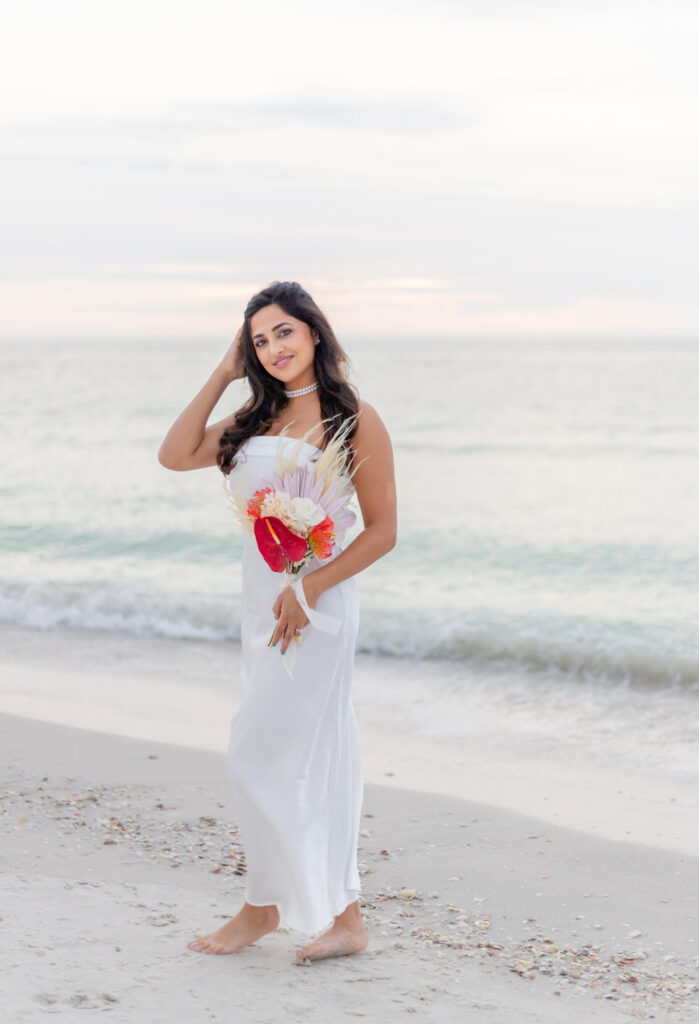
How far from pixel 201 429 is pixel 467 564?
1115 cm

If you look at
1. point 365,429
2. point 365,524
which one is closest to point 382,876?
point 365,524

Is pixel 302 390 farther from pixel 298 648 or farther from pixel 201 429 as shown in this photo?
pixel 298 648

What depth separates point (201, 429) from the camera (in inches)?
140

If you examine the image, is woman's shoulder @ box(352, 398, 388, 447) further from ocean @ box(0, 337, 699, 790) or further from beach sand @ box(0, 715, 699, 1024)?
beach sand @ box(0, 715, 699, 1024)

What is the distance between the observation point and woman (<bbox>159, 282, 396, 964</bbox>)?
335 centimetres

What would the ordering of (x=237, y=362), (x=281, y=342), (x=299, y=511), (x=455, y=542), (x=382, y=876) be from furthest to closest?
1. (x=455, y=542)
2. (x=382, y=876)
3. (x=237, y=362)
4. (x=281, y=342)
5. (x=299, y=511)

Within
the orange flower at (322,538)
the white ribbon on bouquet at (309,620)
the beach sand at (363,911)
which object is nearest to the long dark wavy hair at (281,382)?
the orange flower at (322,538)

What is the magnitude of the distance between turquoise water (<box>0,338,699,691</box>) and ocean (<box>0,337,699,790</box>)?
0.05 meters

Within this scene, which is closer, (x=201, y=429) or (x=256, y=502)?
(x=256, y=502)

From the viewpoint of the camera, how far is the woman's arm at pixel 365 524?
333 cm

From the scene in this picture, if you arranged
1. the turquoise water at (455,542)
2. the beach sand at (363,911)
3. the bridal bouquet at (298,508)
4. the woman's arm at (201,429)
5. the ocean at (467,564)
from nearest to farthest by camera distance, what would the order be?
the beach sand at (363,911)
the bridal bouquet at (298,508)
the woman's arm at (201,429)
the ocean at (467,564)
the turquoise water at (455,542)

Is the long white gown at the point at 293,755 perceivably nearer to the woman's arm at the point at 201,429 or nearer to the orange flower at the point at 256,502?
the orange flower at the point at 256,502

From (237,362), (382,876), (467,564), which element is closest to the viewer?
(237,362)

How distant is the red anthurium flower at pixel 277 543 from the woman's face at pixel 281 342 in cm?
52
